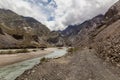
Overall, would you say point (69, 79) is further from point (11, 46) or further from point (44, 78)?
point (11, 46)

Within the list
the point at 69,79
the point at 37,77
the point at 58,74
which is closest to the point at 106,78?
the point at 69,79

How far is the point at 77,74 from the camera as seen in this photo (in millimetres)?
23547

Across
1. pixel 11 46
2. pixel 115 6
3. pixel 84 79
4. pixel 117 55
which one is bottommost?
pixel 84 79

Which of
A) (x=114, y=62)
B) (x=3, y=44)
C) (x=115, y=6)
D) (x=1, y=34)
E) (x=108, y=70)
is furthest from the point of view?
(x=1, y=34)

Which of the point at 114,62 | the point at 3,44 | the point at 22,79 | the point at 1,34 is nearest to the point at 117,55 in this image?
the point at 114,62

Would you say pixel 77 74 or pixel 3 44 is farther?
pixel 3 44

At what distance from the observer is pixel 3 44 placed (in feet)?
555

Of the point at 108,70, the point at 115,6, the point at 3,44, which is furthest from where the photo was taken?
the point at 3,44

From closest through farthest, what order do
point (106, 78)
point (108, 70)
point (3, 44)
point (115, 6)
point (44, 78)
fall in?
point (106, 78) → point (44, 78) → point (108, 70) → point (115, 6) → point (3, 44)

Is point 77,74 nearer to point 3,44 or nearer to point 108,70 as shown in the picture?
point 108,70

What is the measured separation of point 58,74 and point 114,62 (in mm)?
8680

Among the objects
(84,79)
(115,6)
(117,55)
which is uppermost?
(115,6)

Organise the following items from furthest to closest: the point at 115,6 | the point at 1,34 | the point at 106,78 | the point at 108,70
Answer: the point at 1,34, the point at 115,6, the point at 108,70, the point at 106,78

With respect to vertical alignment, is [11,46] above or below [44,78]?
above
